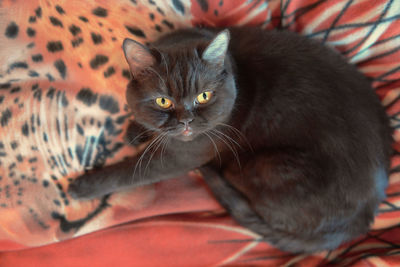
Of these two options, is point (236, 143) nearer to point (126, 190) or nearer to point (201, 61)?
point (201, 61)

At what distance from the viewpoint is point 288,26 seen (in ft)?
3.38

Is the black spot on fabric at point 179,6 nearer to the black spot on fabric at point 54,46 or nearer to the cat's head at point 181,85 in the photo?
the cat's head at point 181,85

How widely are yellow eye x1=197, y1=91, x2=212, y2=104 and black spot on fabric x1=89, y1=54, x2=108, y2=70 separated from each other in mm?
375

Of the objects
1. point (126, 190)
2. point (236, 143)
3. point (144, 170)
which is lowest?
point (126, 190)

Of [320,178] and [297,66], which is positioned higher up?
[297,66]

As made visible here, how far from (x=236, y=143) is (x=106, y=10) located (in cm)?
61

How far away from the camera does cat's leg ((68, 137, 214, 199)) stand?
0.99 metres

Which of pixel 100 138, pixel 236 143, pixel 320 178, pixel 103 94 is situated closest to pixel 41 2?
pixel 103 94

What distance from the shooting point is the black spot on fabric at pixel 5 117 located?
990 mm

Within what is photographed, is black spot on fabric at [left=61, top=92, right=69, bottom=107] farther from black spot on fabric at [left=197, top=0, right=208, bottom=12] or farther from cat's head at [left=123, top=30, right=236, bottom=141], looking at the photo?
black spot on fabric at [left=197, top=0, right=208, bottom=12]

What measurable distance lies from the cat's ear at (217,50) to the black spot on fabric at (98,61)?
1.22ft

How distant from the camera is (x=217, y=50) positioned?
2.63 feet

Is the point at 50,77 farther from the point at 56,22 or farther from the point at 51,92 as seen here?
the point at 56,22

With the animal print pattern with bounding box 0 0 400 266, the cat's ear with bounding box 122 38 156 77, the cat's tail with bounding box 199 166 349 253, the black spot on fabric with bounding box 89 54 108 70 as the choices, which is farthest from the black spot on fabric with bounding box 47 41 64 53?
the cat's tail with bounding box 199 166 349 253
